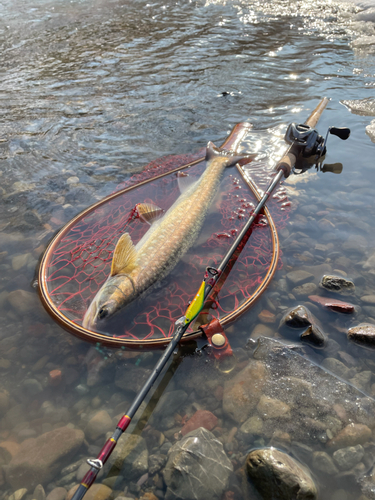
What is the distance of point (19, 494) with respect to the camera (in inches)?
104

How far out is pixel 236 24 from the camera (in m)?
15.4

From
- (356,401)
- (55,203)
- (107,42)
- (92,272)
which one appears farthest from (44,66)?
(356,401)

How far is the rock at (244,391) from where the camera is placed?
3.15 metres

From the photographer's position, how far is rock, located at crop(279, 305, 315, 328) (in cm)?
375

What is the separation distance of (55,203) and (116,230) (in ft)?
5.39

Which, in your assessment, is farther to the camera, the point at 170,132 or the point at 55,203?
the point at 170,132

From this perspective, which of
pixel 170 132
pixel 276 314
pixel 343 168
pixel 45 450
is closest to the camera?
pixel 45 450

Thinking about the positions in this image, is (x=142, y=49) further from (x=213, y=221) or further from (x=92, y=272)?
(x=92, y=272)

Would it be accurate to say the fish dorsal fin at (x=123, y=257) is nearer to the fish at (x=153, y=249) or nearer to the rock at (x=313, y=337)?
the fish at (x=153, y=249)

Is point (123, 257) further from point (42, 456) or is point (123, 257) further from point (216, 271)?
point (42, 456)

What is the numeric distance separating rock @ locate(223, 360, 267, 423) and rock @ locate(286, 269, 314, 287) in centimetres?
131

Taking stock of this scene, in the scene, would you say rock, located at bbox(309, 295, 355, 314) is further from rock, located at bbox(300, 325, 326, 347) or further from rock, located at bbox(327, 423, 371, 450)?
rock, located at bbox(327, 423, 371, 450)

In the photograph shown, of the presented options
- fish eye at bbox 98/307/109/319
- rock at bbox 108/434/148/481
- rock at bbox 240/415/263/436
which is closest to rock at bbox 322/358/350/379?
rock at bbox 240/415/263/436

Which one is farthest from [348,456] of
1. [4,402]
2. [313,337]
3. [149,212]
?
[149,212]
